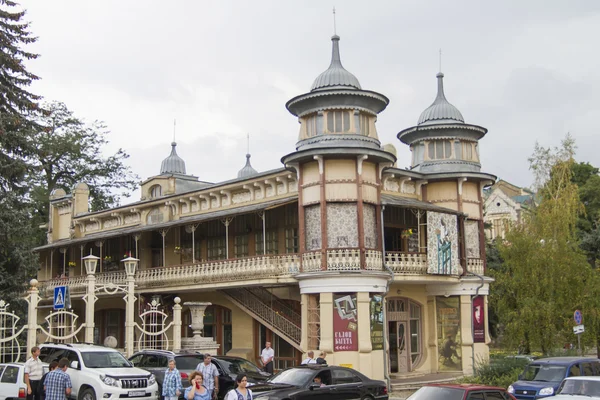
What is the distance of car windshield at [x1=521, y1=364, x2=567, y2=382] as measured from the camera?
1962 cm

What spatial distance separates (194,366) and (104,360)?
2.92 m

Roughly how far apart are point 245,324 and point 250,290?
1.98 m

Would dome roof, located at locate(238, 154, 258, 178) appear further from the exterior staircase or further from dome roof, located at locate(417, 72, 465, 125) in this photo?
the exterior staircase

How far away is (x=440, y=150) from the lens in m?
33.5

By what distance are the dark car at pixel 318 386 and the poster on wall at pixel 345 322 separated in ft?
20.9

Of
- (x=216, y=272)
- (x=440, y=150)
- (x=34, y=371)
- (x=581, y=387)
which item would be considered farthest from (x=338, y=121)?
(x=581, y=387)

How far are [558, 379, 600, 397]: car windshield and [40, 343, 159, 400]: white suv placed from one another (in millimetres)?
10208

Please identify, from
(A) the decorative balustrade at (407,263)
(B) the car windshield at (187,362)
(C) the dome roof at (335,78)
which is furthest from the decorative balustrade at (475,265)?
(B) the car windshield at (187,362)

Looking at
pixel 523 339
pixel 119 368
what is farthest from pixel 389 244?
pixel 119 368

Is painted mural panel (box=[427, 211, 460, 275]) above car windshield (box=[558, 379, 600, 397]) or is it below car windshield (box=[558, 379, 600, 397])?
above

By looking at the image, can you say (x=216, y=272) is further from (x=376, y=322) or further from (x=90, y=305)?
(x=376, y=322)

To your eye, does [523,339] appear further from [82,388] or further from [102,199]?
[102,199]

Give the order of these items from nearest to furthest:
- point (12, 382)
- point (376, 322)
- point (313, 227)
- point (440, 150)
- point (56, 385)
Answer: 1. point (56, 385)
2. point (12, 382)
3. point (376, 322)
4. point (313, 227)
5. point (440, 150)

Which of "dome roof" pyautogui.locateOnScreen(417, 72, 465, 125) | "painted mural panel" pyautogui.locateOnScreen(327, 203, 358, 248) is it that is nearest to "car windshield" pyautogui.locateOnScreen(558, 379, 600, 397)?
"painted mural panel" pyautogui.locateOnScreen(327, 203, 358, 248)
